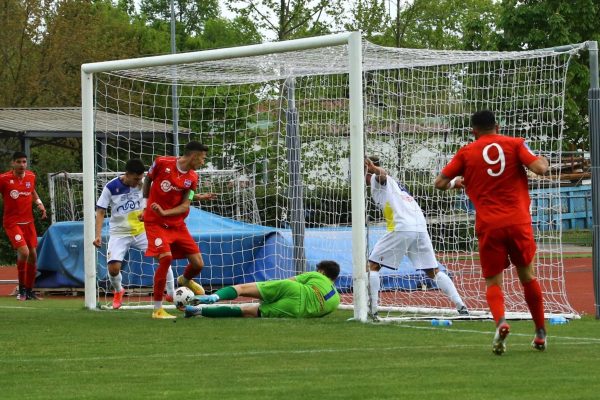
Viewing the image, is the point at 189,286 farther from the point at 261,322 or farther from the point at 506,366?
the point at 506,366

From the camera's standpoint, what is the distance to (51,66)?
4647 cm

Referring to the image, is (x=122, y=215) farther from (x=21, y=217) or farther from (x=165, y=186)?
(x=21, y=217)

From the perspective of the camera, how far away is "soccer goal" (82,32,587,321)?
15656 millimetres

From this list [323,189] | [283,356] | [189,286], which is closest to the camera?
[283,356]

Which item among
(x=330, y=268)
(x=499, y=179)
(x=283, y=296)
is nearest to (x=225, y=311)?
(x=283, y=296)

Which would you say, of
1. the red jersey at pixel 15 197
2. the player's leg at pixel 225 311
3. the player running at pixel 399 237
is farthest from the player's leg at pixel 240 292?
the red jersey at pixel 15 197

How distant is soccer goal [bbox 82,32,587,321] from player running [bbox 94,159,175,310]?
31 centimetres

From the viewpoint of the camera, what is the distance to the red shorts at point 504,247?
1080 cm

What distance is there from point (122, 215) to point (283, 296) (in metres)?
3.48

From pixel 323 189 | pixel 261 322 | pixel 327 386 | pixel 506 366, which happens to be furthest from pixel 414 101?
pixel 327 386

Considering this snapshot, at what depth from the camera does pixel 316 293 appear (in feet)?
47.8

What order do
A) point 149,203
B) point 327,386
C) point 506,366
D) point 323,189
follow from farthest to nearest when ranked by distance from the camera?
point 323,189 → point 149,203 → point 506,366 → point 327,386

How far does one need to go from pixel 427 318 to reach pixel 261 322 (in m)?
2.13

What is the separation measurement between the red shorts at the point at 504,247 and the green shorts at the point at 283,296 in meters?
3.91
